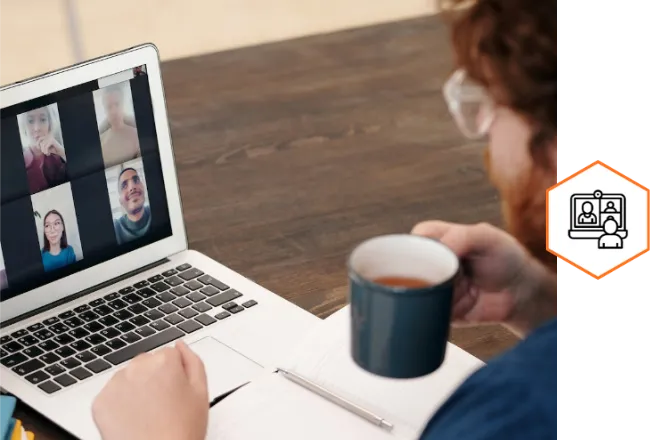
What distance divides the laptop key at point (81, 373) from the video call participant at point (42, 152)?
0.60 ft

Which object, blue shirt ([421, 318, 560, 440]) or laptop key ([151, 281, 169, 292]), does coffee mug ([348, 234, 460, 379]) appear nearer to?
blue shirt ([421, 318, 560, 440])

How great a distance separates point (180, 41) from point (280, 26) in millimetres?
337

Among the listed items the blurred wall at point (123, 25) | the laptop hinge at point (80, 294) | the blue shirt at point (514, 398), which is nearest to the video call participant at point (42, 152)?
the laptop hinge at point (80, 294)

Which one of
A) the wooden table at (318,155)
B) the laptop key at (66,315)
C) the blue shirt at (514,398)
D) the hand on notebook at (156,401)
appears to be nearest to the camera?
the blue shirt at (514,398)

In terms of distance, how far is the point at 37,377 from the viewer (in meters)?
0.84

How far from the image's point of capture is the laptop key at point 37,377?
2.74ft

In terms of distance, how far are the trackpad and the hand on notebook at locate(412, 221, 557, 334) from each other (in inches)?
8.8

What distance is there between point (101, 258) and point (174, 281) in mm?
78

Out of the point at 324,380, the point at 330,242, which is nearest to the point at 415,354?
the point at 324,380

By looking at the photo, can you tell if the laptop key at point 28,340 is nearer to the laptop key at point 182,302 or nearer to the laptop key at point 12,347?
the laptop key at point 12,347

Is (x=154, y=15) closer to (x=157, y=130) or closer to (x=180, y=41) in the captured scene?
(x=180, y=41)

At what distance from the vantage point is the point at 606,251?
38 centimetres

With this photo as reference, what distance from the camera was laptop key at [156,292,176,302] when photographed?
0.95 meters

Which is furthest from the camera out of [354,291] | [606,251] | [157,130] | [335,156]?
[335,156]
